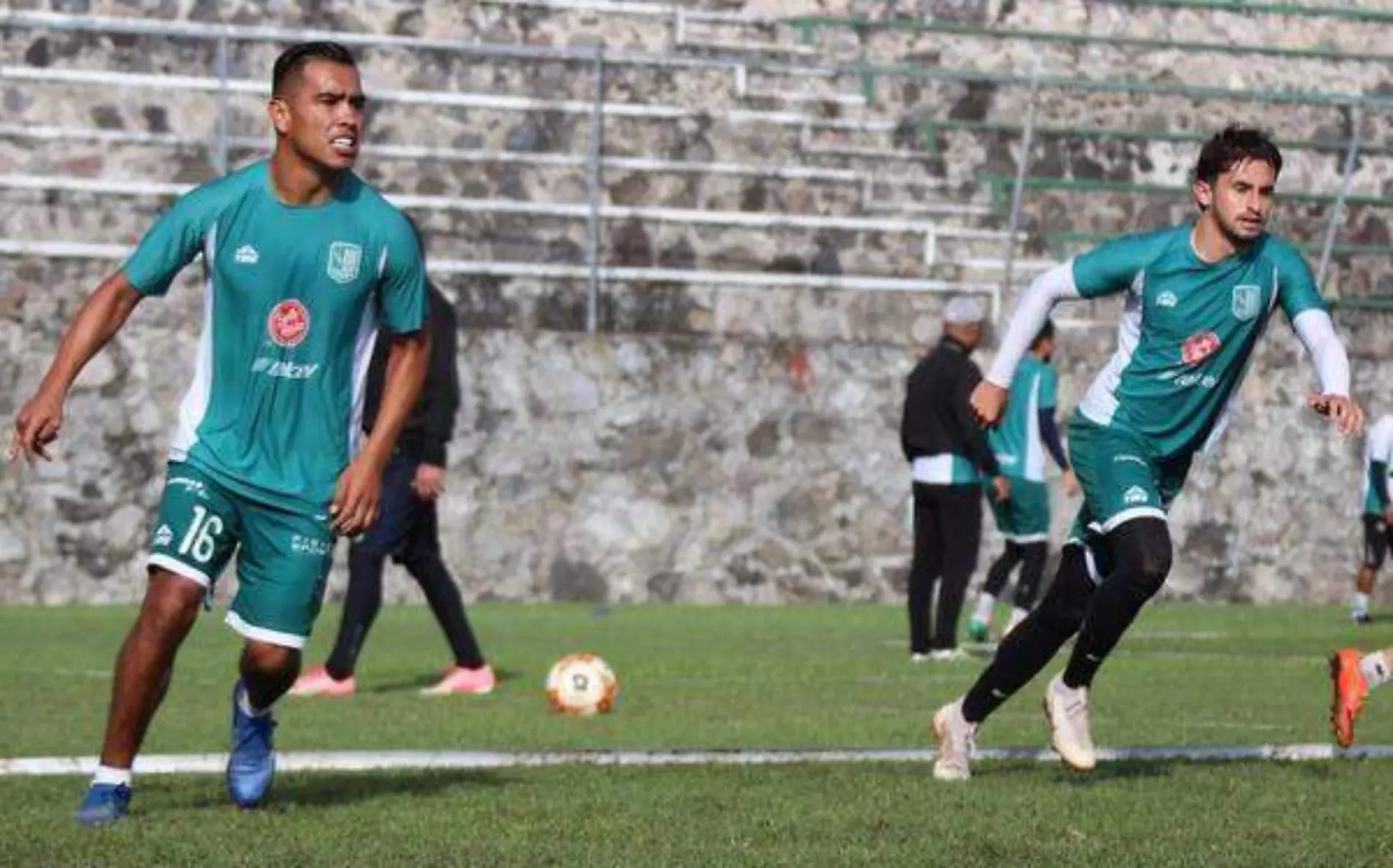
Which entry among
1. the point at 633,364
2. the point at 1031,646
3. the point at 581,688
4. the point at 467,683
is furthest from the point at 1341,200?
the point at 1031,646

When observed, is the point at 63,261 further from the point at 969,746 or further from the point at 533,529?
the point at 969,746

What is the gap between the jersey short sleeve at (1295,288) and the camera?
36.7 ft

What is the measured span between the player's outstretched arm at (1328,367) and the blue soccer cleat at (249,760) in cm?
360

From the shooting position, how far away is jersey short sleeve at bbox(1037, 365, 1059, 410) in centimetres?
2214

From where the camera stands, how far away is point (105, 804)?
31.2 ft

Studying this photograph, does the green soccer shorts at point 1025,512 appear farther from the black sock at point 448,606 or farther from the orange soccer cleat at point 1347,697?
the orange soccer cleat at point 1347,697

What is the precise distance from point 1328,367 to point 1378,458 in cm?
1530

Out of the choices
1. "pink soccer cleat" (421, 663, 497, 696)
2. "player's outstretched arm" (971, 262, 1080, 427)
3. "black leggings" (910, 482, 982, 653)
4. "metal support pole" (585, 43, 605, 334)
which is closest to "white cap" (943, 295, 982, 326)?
"black leggings" (910, 482, 982, 653)

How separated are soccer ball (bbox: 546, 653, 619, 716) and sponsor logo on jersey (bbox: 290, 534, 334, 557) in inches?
193

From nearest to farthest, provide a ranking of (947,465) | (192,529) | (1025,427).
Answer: (192,529), (947,465), (1025,427)

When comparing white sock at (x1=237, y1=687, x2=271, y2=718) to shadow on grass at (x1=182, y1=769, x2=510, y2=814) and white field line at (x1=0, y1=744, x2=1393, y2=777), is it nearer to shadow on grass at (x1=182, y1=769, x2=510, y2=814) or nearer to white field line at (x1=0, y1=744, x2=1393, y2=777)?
shadow on grass at (x1=182, y1=769, x2=510, y2=814)

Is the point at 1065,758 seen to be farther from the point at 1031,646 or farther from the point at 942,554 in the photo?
the point at 942,554

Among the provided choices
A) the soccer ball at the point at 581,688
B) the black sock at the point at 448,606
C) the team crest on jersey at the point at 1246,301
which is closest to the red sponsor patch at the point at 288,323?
the team crest on jersey at the point at 1246,301

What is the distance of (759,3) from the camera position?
96.4 ft
